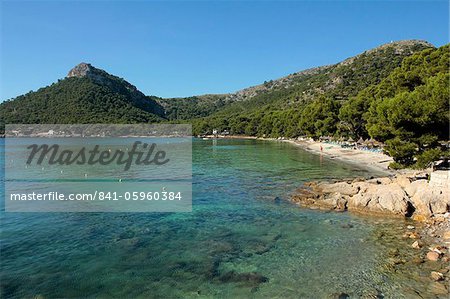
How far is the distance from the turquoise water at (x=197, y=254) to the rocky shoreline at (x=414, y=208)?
4.23 ft

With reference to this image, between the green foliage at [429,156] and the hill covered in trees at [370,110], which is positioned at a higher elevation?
the hill covered in trees at [370,110]

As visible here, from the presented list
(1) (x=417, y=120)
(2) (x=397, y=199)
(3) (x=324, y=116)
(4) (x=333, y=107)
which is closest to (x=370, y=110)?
(1) (x=417, y=120)

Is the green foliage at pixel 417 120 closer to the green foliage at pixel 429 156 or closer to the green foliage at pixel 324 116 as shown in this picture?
the green foliage at pixel 429 156

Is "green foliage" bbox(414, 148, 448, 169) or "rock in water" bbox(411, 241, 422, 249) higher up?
"green foliage" bbox(414, 148, 448, 169)

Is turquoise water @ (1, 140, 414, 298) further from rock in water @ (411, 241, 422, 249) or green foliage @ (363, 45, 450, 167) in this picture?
green foliage @ (363, 45, 450, 167)

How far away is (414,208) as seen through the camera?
755 inches

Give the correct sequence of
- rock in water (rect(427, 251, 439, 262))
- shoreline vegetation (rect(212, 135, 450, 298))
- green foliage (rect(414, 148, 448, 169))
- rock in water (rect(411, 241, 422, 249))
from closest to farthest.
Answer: shoreline vegetation (rect(212, 135, 450, 298)) → rock in water (rect(427, 251, 439, 262)) → rock in water (rect(411, 241, 422, 249)) → green foliage (rect(414, 148, 448, 169))

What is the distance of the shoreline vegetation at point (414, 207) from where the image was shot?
39.9 ft

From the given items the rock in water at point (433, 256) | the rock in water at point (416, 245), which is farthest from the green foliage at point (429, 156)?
the rock in water at point (433, 256)

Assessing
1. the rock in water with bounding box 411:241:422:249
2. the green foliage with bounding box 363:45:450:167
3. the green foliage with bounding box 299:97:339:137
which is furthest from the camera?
the green foliage with bounding box 299:97:339:137

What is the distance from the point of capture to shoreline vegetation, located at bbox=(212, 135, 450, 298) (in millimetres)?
12172

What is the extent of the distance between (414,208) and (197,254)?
13.5 m

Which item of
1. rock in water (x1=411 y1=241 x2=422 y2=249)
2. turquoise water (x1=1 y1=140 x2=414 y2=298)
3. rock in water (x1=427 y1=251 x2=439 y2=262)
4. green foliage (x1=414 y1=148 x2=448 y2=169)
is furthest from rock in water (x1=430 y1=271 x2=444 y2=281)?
green foliage (x1=414 y1=148 x2=448 y2=169)

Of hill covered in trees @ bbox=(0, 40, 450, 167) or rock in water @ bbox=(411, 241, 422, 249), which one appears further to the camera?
hill covered in trees @ bbox=(0, 40, 450, 167)
